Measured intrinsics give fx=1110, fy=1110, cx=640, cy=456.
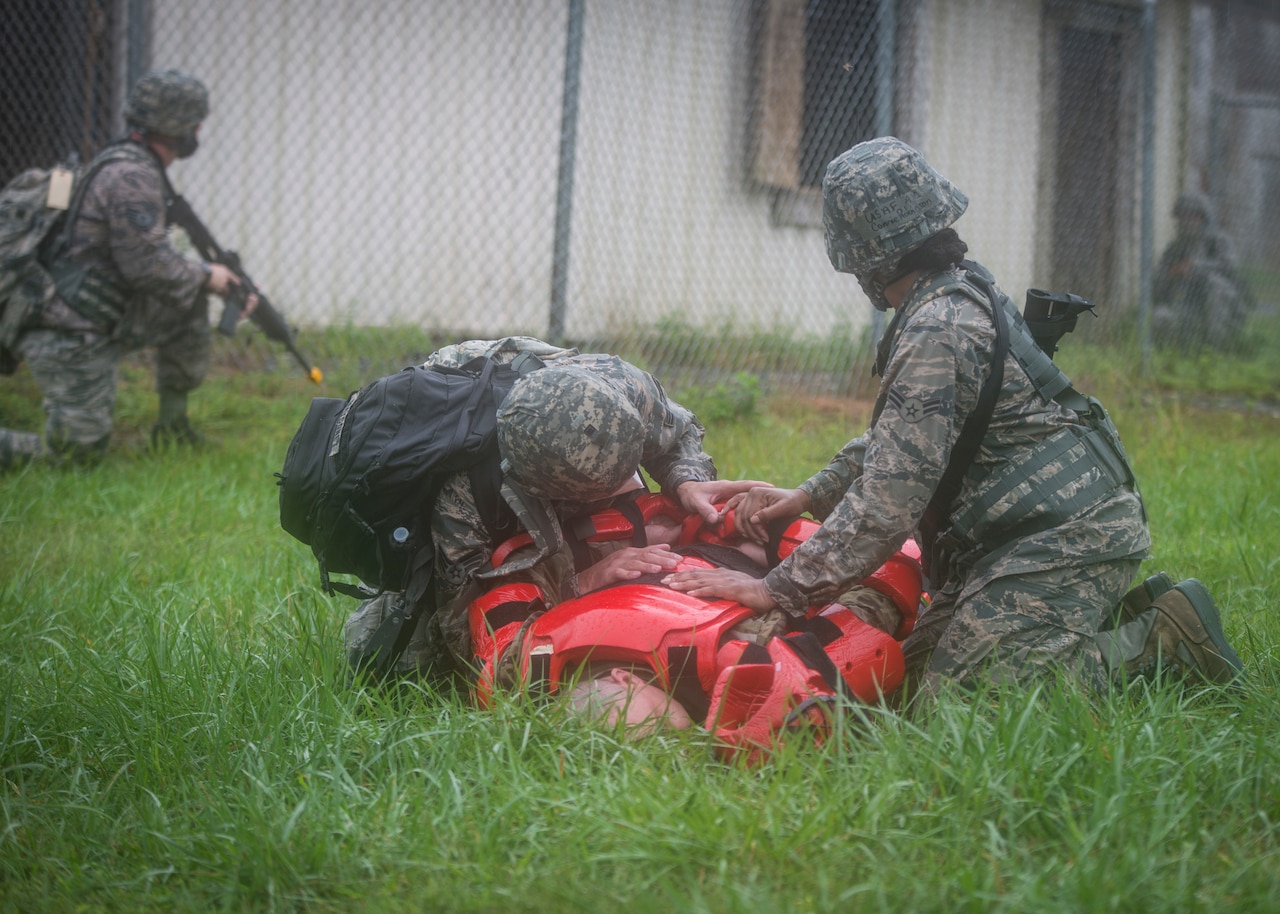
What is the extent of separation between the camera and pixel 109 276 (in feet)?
18.6

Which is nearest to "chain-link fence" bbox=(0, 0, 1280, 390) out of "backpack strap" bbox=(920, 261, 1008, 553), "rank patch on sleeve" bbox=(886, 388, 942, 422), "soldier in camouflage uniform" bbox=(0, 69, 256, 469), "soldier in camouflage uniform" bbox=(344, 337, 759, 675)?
"soldier in camouflage uniform" bbox=(0, 69, 256, 469)

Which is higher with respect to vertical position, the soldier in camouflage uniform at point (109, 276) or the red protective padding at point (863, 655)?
the soldier in camouflage uniform at point (109, 276)

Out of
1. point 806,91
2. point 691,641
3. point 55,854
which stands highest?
point 806,91

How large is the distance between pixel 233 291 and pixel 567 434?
4102 mm

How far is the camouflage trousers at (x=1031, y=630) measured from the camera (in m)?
2.65

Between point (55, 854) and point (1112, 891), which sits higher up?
point (1112, 891)

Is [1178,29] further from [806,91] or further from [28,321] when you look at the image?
[28,321]

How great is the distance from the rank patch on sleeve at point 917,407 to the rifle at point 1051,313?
0.51m

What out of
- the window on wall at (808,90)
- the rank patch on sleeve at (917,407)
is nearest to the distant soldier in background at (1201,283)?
the window on wall at (808,90)

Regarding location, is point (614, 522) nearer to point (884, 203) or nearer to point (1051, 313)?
point (884, 203)

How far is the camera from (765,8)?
27.0ft

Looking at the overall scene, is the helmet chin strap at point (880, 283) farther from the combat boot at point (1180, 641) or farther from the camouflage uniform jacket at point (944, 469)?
the combat boot at point (1180, 641)

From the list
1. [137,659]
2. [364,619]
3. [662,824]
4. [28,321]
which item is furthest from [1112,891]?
[28,321]

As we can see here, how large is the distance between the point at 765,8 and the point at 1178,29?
482 centimetres
